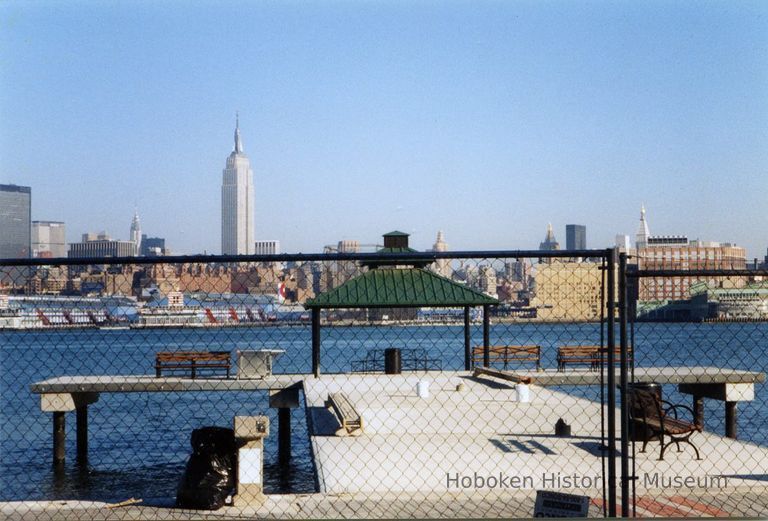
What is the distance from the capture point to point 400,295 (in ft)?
102

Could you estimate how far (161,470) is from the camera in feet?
86.2

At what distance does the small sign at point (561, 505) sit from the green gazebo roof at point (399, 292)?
874 inches

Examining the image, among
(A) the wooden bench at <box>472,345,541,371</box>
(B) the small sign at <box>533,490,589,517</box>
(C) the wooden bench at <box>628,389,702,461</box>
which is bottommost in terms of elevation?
(A) the wooden bench at <box>472,345,541,371</box>

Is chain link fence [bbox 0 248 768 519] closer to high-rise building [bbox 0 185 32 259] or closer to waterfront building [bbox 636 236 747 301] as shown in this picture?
waterfront building [bbox 636 236 747 301]

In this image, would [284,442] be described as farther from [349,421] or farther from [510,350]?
[349,421]

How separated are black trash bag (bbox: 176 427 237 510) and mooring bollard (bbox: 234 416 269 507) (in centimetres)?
21

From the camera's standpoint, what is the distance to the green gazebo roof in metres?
30.6

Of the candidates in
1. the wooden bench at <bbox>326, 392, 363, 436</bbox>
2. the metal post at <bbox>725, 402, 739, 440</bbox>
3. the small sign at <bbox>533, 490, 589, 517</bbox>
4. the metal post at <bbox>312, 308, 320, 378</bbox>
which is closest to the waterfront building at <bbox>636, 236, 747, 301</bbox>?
the small sign at <bbox>533, 490, 589, 517</bbox>

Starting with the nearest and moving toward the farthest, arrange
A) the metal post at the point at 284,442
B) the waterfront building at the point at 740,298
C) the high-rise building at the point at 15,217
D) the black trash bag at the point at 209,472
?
the black trash bag at the point at 209,472, the waterfront building at the point at 740,298, the metal post at the point at 284,442, the high-rise building at the point at 15,217

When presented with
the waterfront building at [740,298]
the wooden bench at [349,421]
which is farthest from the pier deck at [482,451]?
the waterfront building at [740,298]

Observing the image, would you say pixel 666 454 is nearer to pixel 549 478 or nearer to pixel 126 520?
pixel 549 478

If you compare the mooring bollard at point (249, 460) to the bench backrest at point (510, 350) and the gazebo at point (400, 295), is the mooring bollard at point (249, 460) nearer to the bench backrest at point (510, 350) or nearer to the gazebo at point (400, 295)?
the gazebo at point (400, 295)

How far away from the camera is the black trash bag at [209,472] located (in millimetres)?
9664

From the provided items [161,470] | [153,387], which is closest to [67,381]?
[153,387]
